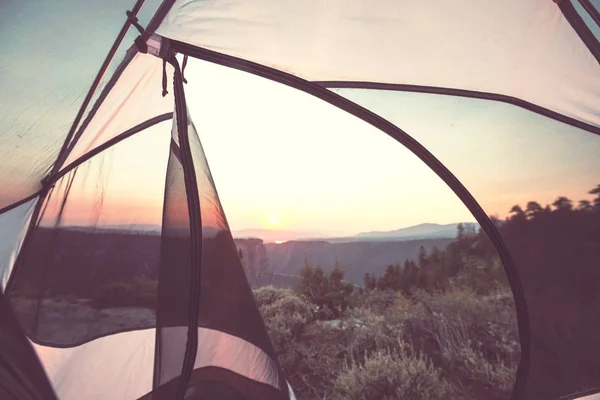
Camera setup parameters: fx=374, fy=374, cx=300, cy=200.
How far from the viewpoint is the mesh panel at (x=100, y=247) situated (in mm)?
1298

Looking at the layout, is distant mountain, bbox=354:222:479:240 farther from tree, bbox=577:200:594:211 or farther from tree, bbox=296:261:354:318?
tree, bbox=577:200:594:211

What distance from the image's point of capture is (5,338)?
877mm

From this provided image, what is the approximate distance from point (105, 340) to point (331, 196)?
7.33ft

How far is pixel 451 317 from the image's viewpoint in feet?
10.2

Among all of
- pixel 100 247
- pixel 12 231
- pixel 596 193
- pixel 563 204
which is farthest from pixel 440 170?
pixel 12 231

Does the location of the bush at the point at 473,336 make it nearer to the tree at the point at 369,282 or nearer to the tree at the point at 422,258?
the tree at the point at 422,258

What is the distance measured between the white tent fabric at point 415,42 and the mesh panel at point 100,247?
60cm

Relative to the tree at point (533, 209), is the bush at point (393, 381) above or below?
below

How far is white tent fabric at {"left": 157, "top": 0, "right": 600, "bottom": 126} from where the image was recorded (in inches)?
42.6

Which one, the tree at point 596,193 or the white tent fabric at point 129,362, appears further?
the tree at point 596,193

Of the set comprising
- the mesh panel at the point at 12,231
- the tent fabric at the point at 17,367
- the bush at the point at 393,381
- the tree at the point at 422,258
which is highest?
the mesh panel at the point at 12,231

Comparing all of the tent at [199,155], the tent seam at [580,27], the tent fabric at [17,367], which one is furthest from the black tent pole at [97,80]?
the tent seam at [580,27]

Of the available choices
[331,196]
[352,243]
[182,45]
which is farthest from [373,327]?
[182,45]

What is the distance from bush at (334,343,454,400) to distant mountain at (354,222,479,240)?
0.94 m
